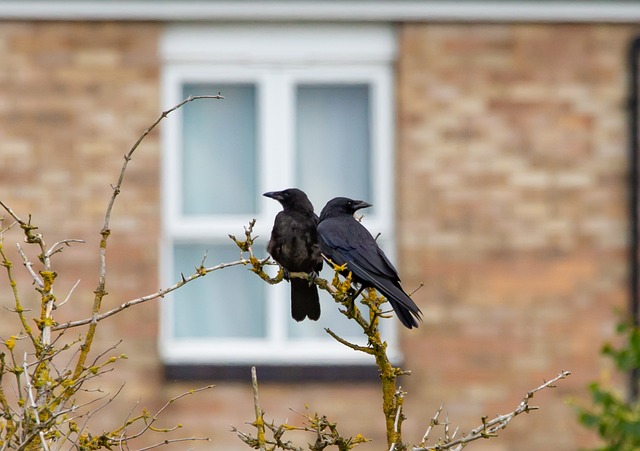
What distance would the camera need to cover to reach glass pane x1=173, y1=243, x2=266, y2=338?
8.46m

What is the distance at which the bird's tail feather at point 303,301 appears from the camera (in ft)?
14.1

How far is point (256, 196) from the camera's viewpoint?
8.41 metres

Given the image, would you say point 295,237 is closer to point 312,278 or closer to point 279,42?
point 312,278

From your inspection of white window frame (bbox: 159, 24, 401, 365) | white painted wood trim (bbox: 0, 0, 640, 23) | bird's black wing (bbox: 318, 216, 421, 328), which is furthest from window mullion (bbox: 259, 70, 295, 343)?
bird's black wing (bbox: 318, 216, 421, 328)

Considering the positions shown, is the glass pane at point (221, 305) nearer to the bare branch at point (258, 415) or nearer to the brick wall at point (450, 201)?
the brick wall at point (450, 201)

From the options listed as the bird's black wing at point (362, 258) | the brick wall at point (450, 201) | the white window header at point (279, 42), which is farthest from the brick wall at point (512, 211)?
the bird's black wing at point (362, 258)

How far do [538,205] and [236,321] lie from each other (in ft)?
6.78

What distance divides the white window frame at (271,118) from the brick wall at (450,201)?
0.15 m

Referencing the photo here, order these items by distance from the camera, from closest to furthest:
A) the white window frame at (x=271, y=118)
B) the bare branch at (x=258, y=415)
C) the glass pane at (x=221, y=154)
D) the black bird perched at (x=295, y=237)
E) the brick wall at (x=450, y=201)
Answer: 1. the bare branch at (x=258, y=415)
2. the black bird perched at (x=295, y=237)
3. the brick wall at (x=450, y=201)
4. the white window frame at (x=271, y=118)
5. the glass pane at (x=221, y=154)

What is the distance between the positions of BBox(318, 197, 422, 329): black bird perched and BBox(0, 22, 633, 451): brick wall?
387cm

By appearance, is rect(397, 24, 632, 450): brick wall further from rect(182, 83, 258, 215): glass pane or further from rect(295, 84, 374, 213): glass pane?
rect(182, 83, 258, 215): glass pane

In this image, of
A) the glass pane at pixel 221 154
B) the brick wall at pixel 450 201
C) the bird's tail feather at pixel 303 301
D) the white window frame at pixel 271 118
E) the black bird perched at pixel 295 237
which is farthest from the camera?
the glass pane at pixel 221 154

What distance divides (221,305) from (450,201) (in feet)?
5.36

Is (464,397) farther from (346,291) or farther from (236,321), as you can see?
(346,291)
